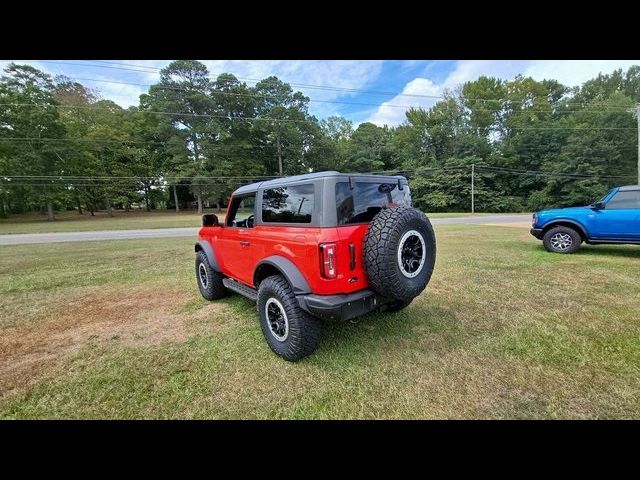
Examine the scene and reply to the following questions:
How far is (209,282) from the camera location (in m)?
4.44

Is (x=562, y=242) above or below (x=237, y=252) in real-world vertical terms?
below

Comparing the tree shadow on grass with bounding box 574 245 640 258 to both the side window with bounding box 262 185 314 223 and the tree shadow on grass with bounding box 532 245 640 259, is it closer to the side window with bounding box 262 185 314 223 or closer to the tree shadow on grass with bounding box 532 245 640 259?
the tree shadow on grass with bounding box 532 245 640 259

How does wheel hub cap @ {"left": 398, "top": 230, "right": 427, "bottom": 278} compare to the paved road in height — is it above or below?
above

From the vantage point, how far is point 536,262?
6.16m

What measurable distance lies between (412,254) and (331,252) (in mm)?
892

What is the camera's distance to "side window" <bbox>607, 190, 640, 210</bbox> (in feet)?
19.5

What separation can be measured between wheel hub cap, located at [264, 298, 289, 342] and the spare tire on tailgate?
94 centimetres

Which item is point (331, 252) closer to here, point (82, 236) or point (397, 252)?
point (397, 252)

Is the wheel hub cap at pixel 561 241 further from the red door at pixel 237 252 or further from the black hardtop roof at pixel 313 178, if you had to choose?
the red door at pixel 237 252

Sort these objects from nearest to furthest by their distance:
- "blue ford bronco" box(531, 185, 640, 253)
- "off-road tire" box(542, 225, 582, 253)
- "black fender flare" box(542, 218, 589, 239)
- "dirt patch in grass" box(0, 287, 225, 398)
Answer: "dirt patch in grass" box(0, 287, 225, 398)
"blue ford bronco" box(531, 185, 640, 253)
"black fender flare" box(542, 218, 589, 239)
"off-road tire" box(542, 225, 582, 253)

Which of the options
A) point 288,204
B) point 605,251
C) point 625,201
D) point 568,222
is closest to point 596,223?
point 568,222

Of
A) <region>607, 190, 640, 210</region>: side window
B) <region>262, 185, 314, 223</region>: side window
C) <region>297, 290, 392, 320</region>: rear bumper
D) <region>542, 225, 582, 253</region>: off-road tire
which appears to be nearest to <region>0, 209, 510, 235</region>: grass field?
<region>262, 185, 314, 223</region>: side window

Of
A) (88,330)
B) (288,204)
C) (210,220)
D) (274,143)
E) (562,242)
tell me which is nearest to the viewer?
(288,204)
